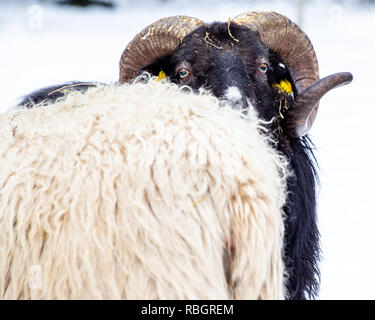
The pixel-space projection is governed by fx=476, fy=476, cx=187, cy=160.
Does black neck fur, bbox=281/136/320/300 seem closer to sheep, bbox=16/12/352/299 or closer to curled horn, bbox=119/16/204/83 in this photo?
sheep, bbox=16/12/352/299

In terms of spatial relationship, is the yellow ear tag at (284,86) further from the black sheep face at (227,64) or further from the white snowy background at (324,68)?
the white snowy background at (324,68)

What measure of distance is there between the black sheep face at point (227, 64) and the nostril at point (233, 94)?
0.03 m

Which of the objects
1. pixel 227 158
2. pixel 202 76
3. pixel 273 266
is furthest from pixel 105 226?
pixel 202 76

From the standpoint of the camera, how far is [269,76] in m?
3.31

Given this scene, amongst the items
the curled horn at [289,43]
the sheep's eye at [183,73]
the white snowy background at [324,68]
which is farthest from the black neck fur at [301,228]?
the white snowy background at [324,68]

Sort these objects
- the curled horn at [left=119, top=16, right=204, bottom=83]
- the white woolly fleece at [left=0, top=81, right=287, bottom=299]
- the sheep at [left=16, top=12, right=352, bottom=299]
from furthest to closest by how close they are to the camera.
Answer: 1. the curled horn at [left=119, top=16, right=204, bottom=83]
2. the sheep at [left=16, top=12, right=352, bottom=299]
3. the white woolly fleece at [left=0, top=81, right=287, bottom=299]

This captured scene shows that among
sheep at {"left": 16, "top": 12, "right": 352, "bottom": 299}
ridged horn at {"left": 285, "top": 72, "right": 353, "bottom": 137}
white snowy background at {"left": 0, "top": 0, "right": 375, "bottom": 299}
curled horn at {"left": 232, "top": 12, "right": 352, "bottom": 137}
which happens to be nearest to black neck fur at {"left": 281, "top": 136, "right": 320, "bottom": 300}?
sheep at {"left": 16, "top": 12, "right": 352, "bottom": 299}

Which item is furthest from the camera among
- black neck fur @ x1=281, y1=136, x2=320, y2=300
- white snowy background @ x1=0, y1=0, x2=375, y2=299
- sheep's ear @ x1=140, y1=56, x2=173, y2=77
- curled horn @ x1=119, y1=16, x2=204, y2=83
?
white snowy background @ x1=0, y1=0, x2=375, y2=299

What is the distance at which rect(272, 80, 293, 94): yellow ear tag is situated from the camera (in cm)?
340

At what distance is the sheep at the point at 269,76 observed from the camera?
2832 mm

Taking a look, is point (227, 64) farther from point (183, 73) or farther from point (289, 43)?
point (289, 43)

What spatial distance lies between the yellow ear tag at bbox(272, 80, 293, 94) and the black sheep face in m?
0.08

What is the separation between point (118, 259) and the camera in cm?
151

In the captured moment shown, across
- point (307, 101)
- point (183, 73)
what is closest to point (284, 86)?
point (307, 101)
